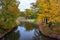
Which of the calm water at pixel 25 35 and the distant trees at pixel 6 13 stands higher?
the distant trees at pixel 6 13

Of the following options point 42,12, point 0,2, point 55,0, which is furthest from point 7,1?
point 55,0

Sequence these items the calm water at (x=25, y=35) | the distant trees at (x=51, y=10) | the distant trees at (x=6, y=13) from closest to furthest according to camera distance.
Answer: the distant trees at (x=51, y=10) < the calm water at (x=25, y=35) < the distant trees at (x=6, y=13)

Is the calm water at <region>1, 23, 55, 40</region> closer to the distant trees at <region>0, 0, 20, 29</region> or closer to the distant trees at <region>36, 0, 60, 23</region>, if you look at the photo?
the distant trees at <region>0, 0, 20, 29</region>

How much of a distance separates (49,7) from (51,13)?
4.76ft

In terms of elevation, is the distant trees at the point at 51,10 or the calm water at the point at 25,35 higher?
the distant trees at the point at 51,10

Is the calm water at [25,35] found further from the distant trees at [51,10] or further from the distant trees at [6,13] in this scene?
the distant trees at [51,10]

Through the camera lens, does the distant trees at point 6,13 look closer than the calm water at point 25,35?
No

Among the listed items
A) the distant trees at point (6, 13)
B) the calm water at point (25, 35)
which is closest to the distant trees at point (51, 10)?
the calm water at point (25, 35)

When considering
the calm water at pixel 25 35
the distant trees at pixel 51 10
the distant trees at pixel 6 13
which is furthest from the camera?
the distant trees at pixel 6 13

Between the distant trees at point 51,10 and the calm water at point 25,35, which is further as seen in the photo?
the calm water at point 25,35

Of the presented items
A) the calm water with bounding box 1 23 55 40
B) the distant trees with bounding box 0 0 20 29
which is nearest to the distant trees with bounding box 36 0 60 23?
the calm water with bounding box 1 23 55 40

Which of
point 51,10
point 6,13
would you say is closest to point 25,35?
point 6,13

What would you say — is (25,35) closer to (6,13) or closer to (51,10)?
(6,13)

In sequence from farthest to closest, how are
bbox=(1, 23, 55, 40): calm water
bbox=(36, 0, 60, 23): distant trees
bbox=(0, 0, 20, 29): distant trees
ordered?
bbox=(0, 0, 20, 29): distant trees → bbox=(1, 23, 55, 40): calm water → bbox=(36, 0, 60, 23): distant trees
